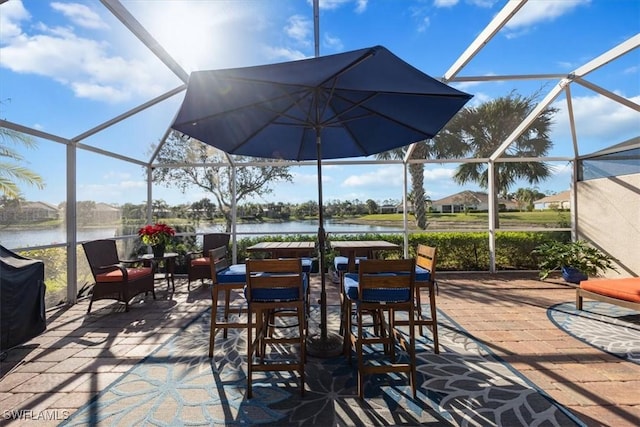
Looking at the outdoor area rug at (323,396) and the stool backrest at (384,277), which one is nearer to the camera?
the outdoor area rug at (323,396)

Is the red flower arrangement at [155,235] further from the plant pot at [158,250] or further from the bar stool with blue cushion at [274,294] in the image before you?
the bar stool with blue cushion at [274,294]

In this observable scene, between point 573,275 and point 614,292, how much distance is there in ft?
5.84

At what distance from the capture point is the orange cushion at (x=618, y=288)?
10.7ft

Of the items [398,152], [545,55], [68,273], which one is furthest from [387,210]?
[68,273]

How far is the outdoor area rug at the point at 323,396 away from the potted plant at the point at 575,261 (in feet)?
11.6

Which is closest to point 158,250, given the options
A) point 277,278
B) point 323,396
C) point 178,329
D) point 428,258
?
point 178,329

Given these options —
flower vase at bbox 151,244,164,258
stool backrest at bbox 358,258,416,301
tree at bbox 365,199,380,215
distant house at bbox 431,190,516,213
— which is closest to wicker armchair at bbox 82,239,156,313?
flower vase at bbox 151,244,164,258

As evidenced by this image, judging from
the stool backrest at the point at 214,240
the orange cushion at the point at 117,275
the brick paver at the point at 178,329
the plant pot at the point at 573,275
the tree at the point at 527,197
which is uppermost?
the tree at the point at 527,197

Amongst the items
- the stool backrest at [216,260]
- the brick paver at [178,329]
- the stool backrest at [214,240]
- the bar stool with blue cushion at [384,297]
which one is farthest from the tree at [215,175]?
the bar stool with blue cushion at [384,297]

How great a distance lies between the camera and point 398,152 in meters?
6.68

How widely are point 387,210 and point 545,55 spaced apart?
3.53 meters

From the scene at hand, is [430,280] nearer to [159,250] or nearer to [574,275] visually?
[574,275]

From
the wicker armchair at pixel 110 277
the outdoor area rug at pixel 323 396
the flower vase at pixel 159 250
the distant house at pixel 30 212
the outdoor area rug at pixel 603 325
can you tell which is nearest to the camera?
the outdoor area rug at pixel 323 396

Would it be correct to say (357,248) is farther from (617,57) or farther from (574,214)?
(574,214)
